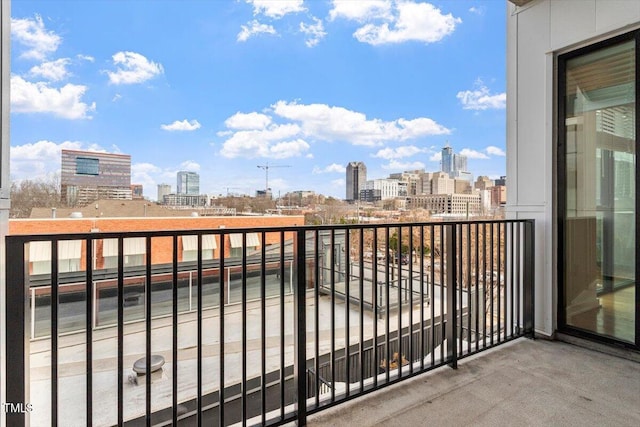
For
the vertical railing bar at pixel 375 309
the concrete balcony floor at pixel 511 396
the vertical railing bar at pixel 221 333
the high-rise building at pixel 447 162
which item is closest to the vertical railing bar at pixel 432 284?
the concrete balcony floor at pixel 511 396

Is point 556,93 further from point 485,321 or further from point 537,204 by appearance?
point 485,321

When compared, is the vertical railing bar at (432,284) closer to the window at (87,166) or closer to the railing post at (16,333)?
the railing post at (16,333)

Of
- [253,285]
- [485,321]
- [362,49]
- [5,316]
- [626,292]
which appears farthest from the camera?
[362,49]

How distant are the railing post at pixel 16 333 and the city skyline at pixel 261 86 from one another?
10.6 m

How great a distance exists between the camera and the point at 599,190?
85.8 inches

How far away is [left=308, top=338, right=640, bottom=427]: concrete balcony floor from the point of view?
1433mm

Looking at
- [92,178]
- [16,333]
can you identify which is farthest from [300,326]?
[92,178]

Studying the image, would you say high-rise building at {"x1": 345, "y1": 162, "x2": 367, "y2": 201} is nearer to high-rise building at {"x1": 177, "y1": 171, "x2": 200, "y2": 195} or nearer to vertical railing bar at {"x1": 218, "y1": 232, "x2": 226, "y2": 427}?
high-rise building at {"x1": 177, "y1": 171, "x2": 200, "y2": 195}

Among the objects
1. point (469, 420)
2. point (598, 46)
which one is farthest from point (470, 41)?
point (469, 420)

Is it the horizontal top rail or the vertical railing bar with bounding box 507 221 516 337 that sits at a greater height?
the horizontal top rail

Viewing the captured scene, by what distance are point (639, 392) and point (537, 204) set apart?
120cm

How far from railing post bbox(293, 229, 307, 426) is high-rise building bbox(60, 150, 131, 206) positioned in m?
6.02

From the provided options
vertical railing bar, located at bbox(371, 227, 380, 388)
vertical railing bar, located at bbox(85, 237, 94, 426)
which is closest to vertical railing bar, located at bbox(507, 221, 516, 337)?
vertical railing bar, located at bbox(371, 227, 380, 388)

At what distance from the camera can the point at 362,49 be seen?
1700cm
